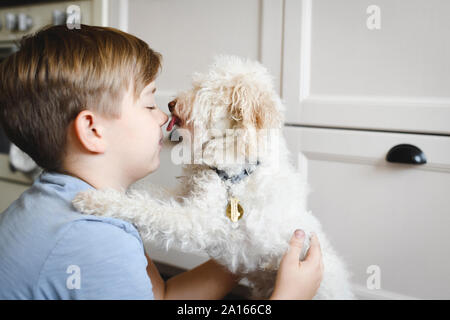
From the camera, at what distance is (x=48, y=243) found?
599 millimetres

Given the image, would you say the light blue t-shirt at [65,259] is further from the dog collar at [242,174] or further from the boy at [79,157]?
the dog collar at [242,174]

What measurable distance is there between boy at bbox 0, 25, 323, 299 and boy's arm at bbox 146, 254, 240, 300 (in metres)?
0.25

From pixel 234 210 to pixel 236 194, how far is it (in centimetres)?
4

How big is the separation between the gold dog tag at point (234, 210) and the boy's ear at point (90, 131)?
305mm

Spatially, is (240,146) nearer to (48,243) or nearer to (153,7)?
(48,243)

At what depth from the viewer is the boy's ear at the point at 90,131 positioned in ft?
2.32

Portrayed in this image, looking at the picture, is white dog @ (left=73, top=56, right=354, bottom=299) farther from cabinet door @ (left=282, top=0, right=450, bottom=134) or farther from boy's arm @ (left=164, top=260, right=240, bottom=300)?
cabinet door @ (left=282, top=0, right=450, bottom=134)

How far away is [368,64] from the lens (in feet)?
3.53

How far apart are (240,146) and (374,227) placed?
554 mm

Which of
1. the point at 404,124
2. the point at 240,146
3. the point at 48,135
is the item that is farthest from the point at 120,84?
the point at 404,124

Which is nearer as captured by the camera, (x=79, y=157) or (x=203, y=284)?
(x=79, y=157)

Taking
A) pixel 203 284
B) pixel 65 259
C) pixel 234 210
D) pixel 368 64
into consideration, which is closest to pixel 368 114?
pixel 368 64

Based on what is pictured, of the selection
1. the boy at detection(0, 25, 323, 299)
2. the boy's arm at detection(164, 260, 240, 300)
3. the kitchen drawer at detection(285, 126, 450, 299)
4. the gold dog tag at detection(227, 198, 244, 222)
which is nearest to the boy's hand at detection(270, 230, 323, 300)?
the boy at detection(0, 25, 323, 299)

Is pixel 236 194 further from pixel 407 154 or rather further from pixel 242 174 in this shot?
pixel 407 154
